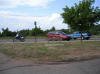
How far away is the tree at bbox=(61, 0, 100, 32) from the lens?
59.6 ft

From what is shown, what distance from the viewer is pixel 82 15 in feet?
59.4

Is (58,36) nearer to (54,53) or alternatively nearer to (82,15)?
(82,15)

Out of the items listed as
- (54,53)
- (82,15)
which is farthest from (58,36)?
(54,53)

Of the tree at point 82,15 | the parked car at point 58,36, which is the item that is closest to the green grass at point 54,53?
the tree at point 82,15

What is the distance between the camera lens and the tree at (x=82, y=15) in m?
18.2

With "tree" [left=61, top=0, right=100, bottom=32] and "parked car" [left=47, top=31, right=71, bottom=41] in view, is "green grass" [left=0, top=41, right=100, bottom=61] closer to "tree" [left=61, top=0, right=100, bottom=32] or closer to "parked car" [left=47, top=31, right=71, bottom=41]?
"tree" [left=61, top=0, right=100, bottom=32]

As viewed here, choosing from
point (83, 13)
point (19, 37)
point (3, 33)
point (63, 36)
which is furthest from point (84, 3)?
point (3, 33)

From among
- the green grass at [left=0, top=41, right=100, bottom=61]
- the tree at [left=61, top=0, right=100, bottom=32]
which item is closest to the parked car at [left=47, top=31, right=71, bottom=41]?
the tree at [left=61, top=0, right=100, bottom=32]

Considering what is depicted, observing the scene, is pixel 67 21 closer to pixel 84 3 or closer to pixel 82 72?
pixel 84 3

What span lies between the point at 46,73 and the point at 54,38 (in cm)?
2147

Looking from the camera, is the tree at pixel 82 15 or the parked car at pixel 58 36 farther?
the parked car at pixel 58 36

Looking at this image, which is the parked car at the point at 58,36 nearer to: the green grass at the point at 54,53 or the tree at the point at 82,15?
the tree at the point at 82,15

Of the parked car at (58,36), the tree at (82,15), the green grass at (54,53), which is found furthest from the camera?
the parked car at (58,36)

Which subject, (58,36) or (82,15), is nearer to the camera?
(82,15)
